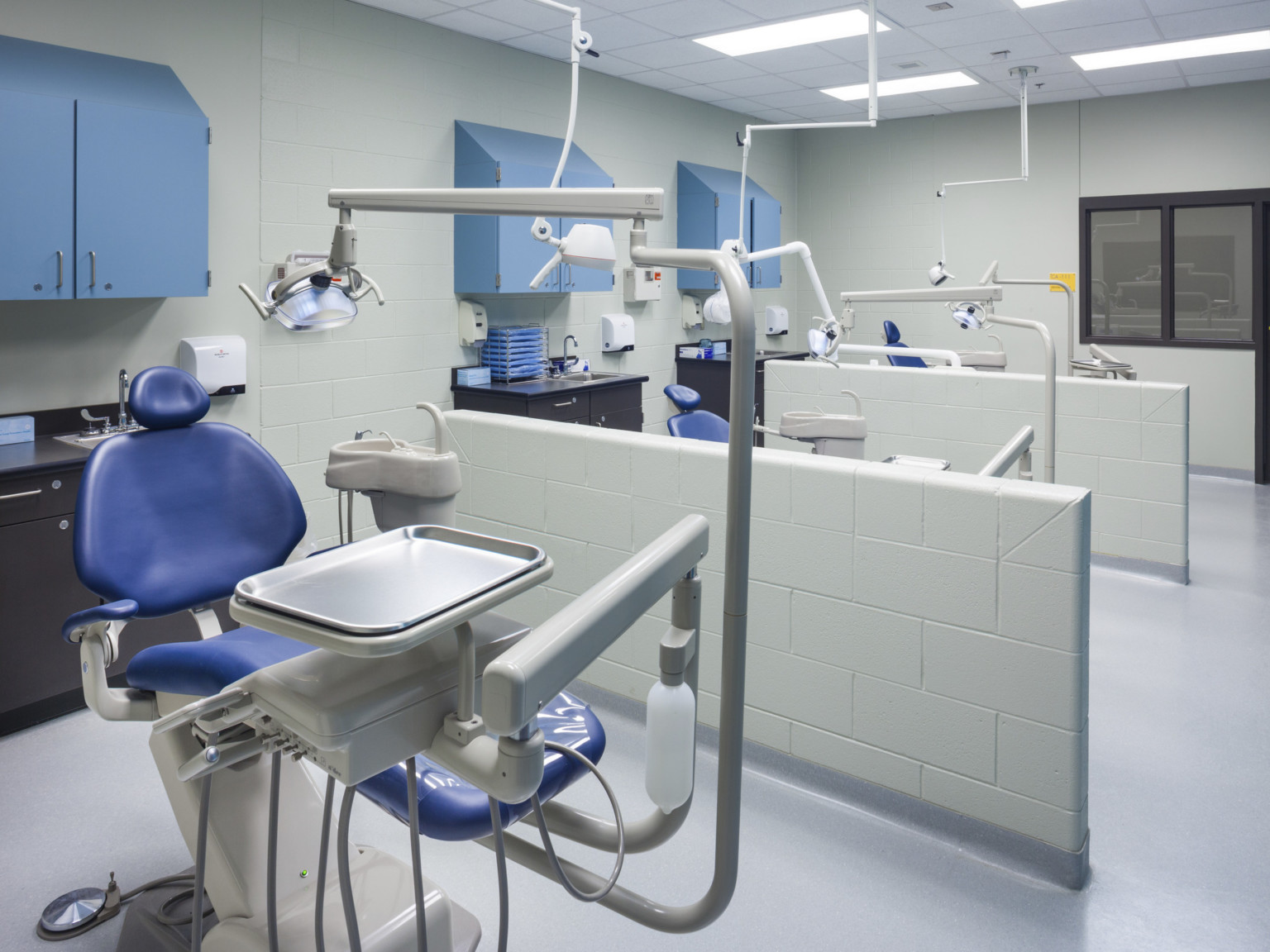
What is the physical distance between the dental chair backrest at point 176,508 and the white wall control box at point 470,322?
2910 millimetres

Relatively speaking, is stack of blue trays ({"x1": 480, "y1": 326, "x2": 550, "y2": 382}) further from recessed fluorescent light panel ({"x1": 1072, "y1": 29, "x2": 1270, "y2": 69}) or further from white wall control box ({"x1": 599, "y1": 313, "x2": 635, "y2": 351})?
recessed fluorescent light panel ({"x1": 1072, "y1": 29, "x2": 1270, "y2": 69})

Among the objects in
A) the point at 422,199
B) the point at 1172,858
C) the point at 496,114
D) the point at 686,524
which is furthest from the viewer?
the point at 496,114

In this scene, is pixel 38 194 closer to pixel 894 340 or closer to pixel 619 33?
pixel 619 33

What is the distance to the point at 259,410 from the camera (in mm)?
4277

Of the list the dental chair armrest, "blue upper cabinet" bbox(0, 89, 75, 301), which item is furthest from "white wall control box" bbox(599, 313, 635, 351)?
the dental chair armrest

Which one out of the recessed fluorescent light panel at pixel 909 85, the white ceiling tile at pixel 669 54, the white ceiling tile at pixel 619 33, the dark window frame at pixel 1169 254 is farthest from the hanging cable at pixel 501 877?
the dark window frame at pixel 1169 254

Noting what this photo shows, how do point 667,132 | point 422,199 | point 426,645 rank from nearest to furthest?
point 426,645, point 422,199, point 667,132

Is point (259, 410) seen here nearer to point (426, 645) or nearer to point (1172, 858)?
point (426, 645)

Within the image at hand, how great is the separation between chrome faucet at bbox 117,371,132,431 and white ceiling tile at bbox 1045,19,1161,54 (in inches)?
203

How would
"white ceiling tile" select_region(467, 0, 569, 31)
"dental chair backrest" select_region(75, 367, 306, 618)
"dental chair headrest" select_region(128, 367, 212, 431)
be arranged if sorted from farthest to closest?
1. "white ceiling tile" select_region(467, 0, 569, 31)
2. "dental chair headrest" select_region(128, 367, 212, 431)
3. "dental chair backrest" select_region(75, 367, 306, 618)

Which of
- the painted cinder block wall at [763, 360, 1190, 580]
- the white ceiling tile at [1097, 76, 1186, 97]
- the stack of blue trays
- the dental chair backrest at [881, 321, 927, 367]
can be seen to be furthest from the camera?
the dental chair backrest at [881, 321, 927, 367]

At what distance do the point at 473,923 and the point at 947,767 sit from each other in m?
1.25

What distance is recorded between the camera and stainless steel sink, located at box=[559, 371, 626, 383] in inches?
224

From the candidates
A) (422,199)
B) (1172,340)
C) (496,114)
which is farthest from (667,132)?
(422,199)
